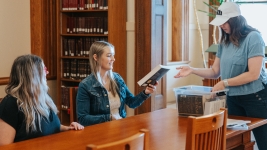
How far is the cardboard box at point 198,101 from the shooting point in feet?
9.48

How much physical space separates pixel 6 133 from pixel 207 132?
1056mm

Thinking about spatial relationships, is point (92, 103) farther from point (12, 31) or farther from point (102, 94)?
point (12, 31)

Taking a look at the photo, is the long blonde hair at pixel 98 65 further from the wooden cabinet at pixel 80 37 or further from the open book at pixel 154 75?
the wooden cabinet at pixel 80 37

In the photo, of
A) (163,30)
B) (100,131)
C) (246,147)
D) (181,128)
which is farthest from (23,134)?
(163,30)

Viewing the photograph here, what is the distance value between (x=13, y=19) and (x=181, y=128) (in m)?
Result: 3.58

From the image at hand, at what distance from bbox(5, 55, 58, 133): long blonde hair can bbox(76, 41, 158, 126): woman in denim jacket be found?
52 cm

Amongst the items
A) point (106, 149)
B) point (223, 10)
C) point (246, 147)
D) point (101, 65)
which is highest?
→ point (223, 10)

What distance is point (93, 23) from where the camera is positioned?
546cm

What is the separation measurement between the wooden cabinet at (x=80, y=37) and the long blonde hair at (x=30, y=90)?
2579 millimetres

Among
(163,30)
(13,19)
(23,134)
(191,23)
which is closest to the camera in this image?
(23,134)

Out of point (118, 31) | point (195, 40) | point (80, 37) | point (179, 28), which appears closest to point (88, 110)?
point (118, 31)

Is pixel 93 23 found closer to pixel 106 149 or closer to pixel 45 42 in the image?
pixel 45 42

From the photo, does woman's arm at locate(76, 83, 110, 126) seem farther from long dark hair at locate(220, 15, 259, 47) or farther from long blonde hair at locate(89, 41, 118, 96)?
long dark hair at locate(220, 15, 259, 47)

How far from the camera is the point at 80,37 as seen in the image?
18.8 ft
